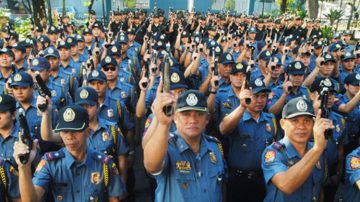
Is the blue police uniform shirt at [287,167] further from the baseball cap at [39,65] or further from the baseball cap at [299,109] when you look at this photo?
the baseball cap at [39,65]

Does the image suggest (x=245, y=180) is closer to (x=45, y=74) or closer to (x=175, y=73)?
(x=175, y=73)

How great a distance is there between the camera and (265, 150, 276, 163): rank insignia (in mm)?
3099

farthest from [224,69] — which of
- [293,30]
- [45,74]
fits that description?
[293,30]

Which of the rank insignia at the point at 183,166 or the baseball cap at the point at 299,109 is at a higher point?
the baseball cap at the point at 299,109

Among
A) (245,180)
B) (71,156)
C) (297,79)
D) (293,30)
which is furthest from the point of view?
(293,30)

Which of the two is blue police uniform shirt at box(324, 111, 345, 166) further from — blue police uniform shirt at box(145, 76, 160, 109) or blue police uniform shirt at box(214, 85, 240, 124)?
blue police uniform shirt at box(145, 76, 160, 109)

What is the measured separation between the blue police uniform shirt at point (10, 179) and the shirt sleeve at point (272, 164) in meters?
2.38

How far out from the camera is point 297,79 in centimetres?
571

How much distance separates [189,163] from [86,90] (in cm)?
200

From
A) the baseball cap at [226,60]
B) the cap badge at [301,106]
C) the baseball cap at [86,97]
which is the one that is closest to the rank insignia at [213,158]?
the cap badge at [301,106]

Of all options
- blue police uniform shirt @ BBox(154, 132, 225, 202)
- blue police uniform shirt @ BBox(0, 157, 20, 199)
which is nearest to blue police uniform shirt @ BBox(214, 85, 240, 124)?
blue police uniform shirt @ BBox(154, 132, 225, 202)

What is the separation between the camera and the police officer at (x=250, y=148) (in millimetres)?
4285

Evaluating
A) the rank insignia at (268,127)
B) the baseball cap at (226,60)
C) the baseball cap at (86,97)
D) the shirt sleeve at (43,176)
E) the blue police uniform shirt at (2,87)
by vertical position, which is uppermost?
the baseball cap at (226,60)

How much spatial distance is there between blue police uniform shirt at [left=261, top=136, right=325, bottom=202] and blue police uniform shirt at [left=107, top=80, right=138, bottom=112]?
126 inches
